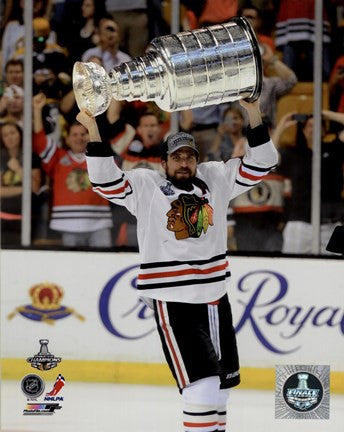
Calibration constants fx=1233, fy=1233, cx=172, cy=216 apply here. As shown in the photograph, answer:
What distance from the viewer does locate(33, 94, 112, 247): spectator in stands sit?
5.65 metres

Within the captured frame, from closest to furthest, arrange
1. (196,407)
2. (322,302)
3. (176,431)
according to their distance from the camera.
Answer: (196,407) → (176,431) → (322,302)

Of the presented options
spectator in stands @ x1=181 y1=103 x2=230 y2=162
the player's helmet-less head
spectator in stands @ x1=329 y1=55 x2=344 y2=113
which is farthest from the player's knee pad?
spectator in stands @ x1=329 y1=55 x2=344 y2=113

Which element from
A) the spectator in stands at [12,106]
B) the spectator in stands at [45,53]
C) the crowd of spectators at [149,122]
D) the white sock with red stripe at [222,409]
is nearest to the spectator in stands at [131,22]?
the crowd of spectators at [149,122]

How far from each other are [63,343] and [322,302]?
1.15 metres

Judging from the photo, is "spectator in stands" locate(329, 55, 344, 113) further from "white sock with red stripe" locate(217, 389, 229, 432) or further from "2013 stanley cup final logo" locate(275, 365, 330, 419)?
"white sock with red stripe" locate(217, 389, 229, 432)

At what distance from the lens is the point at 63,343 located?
542cm

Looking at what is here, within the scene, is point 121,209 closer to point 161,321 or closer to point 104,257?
point 104,257

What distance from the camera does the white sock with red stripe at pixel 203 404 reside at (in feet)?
12.2

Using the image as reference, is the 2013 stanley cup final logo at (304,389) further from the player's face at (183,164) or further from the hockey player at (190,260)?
the player's face at (183,164)

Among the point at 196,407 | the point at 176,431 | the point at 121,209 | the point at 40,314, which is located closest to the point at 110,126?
the point at 121,209

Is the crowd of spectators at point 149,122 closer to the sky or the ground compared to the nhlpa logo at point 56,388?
closer to the sky

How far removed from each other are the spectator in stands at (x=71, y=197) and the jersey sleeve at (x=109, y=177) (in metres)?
1.84

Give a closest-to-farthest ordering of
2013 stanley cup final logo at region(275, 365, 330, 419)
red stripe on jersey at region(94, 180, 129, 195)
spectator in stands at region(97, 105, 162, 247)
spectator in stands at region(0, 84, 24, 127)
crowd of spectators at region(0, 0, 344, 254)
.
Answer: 1. red stripe on jersey at region(94, 180, 129, 195)
2. 2013 stanley cup final logo at region(275, 365, 330, 419)
3. spectator in stands at region(97, 105, 162, 247)
4. crowd of spectators at region(0, 0, 344, 254)
5. spectator in stands at region(0, 84, 24, 127)

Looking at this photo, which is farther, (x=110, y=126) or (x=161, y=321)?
(x=110, y=126)
